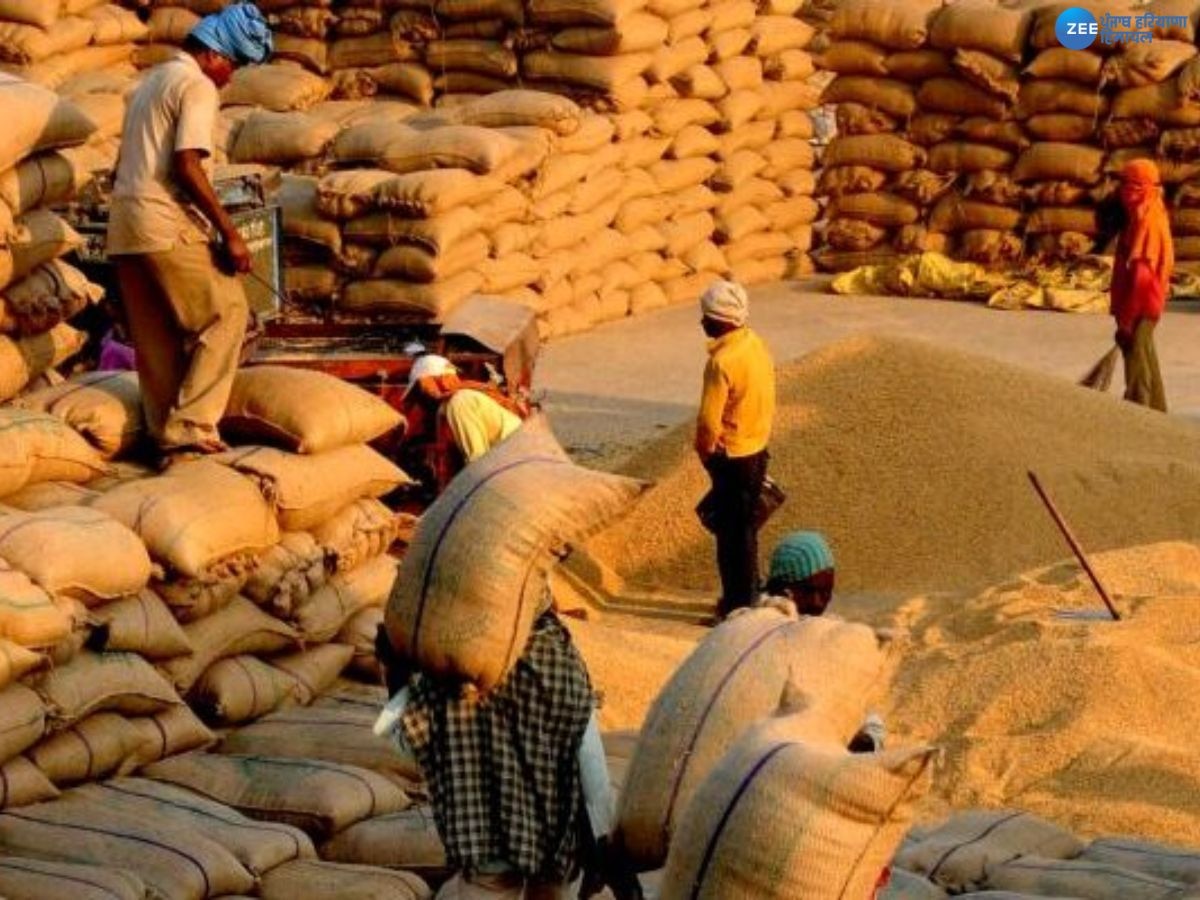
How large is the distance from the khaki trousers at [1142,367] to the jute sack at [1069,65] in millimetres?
4483

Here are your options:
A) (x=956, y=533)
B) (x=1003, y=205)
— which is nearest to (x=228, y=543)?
(x=956, y=533)

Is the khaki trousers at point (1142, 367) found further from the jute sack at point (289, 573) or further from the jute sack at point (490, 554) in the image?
the jute sack at point (490, 554)

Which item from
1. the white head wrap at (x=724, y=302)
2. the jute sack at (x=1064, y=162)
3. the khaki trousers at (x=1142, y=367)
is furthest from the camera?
the jute sack at (x=1064, y=162)

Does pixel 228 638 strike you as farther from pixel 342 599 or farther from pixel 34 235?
pixel 34 235

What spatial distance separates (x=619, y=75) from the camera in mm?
16281

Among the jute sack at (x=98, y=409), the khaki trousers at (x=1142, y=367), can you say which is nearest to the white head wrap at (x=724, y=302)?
the jute sack at (x=98, y=409)

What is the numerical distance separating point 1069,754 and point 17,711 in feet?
10.6

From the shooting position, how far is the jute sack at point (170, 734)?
6984 millimetres

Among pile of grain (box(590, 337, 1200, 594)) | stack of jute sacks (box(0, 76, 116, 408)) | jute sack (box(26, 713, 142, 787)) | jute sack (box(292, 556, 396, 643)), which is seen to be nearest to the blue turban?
stack of jute sacks (box(0, 76, 116, 408))

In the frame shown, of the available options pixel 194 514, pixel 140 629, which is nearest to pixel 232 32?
pixel 194 514

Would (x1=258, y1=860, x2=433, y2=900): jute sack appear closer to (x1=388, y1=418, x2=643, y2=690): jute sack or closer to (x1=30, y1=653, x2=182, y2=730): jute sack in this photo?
(x1=30, y1=653, x2=182, y2=730): jute sack

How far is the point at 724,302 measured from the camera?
9.80 metres

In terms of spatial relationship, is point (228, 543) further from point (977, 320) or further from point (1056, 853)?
point (977, 320)

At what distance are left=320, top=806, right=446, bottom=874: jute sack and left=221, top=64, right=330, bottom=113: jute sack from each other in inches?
391
